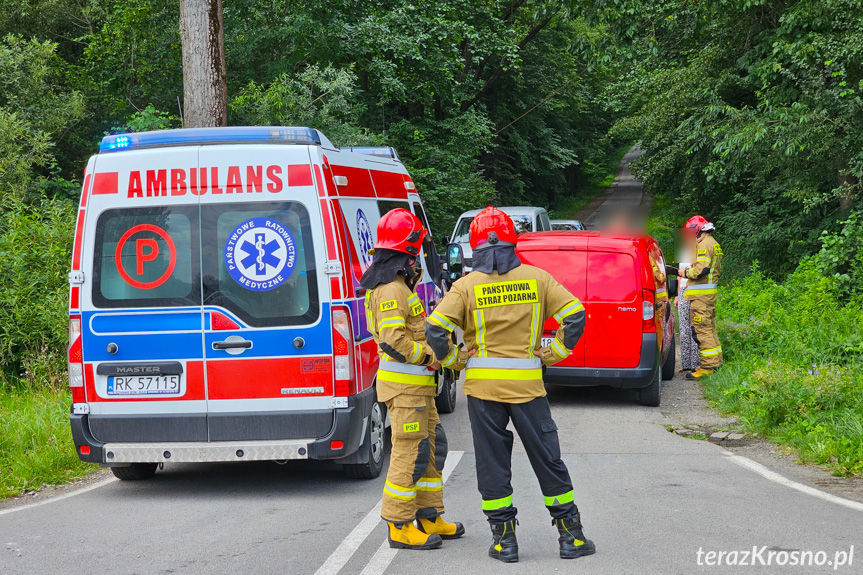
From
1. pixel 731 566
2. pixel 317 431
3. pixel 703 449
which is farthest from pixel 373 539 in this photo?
pixel 703 449

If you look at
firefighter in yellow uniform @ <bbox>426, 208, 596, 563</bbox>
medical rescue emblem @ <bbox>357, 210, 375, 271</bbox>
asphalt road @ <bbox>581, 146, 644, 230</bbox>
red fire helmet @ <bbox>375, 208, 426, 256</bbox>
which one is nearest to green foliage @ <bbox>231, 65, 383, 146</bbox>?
medical rescue emblem @ <bbox>357, 210, 375, 271</bbox>

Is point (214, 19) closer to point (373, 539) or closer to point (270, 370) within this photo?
point (270, 370)

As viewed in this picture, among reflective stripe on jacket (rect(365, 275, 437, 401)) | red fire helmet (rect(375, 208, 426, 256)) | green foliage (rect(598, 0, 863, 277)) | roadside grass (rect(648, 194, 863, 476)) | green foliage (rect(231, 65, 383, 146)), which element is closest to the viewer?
reflective stripe on jacket (rect(365, 275, 437, 401))

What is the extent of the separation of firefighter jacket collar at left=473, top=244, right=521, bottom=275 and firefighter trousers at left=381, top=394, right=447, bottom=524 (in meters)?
0.84

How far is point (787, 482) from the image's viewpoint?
20.7ft

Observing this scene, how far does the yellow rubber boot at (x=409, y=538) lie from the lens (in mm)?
4824

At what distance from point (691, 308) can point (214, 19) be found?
6.97 m

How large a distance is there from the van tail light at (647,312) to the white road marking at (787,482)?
1.89 meters

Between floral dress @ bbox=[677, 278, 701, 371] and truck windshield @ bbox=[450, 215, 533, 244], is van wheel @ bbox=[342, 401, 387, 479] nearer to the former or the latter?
floral dress @ bbox=[677, 278, 701, 371]

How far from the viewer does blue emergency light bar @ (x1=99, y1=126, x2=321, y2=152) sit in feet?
20.1

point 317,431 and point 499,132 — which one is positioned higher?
point 499,132

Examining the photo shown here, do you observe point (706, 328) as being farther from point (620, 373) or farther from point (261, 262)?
point (261, 262)

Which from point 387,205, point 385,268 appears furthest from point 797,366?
point 385,268

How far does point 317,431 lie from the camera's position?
593cm
